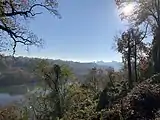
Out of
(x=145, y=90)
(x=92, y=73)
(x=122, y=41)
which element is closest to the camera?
(x=145, y=90)

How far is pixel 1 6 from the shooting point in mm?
11391

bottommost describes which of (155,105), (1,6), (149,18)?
(155,105)

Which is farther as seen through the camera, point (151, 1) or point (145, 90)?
point (151, 1)

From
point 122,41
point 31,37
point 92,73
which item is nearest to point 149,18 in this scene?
point 122,41

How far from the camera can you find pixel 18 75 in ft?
520

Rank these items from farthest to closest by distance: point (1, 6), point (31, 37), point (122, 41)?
point (122, 41), point (31, 37), point (1, 6)

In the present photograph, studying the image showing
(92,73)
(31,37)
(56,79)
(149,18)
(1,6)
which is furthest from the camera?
(92,73)

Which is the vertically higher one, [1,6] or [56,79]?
[1,6]

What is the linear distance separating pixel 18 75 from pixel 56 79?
116 m

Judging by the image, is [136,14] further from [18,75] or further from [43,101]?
[18,75]

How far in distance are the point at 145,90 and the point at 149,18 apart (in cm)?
1978

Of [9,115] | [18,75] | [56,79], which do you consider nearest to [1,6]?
[56,79]

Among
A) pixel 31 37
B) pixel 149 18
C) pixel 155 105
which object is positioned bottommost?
pixel 155 105

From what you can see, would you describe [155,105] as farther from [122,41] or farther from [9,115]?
[9,115]
